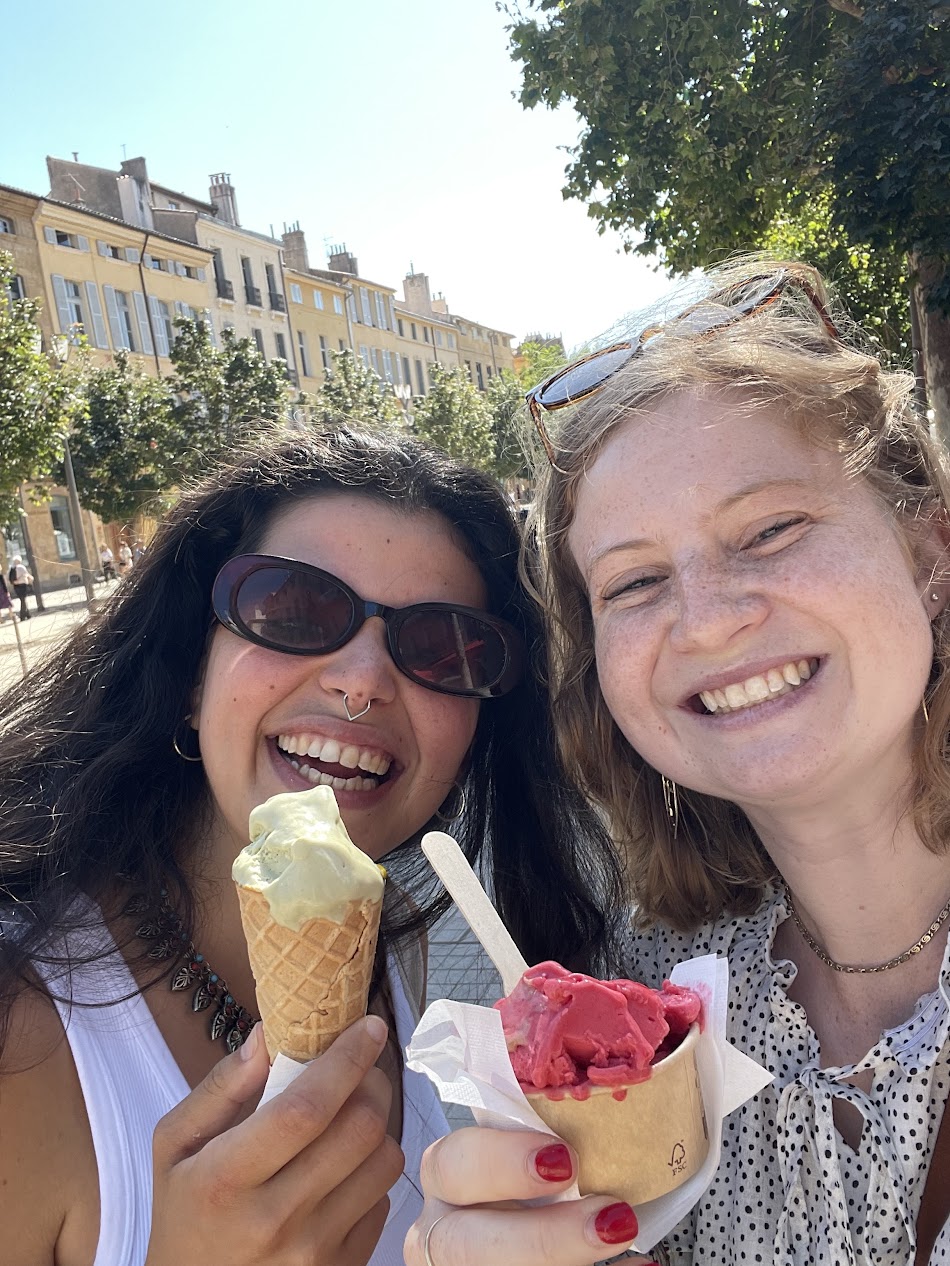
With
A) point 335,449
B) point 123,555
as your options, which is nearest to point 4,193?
point 123,555

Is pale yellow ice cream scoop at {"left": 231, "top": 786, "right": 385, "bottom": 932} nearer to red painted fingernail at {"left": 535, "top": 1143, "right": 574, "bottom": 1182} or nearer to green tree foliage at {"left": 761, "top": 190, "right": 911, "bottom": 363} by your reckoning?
red painted fingernail at {"left": 535, "top": 1143, "right": 574, "bottom": 1182}

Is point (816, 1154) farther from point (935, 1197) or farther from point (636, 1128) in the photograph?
point (636, 1128)

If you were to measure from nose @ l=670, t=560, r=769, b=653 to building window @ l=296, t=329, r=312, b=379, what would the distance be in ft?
195

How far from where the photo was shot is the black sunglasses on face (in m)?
2.41

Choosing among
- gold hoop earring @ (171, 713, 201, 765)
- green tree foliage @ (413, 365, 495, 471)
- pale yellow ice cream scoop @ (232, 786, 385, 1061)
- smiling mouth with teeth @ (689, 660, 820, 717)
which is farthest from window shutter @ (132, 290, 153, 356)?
smiling mouth with teeth @ (689, 660, 820, 717)

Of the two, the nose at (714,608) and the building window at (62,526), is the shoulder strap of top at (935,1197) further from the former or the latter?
the building window at (62,526)

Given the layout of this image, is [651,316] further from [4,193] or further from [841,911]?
[4,193]

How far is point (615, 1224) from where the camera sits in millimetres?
1451

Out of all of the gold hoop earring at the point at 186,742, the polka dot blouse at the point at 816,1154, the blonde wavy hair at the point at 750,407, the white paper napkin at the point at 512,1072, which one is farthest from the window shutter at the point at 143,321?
the white paper napkin at the point at 512,1072

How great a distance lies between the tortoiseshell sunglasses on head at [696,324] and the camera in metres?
2.41

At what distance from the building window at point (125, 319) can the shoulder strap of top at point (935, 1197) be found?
47070mm

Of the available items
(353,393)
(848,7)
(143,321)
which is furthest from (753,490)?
(143,321)

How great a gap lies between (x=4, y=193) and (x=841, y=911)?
1700 inches

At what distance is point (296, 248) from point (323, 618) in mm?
62947
